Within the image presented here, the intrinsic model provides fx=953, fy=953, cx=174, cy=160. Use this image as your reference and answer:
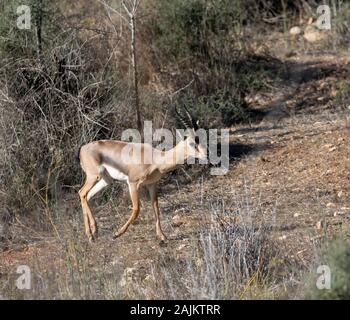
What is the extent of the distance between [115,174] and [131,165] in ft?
0.94

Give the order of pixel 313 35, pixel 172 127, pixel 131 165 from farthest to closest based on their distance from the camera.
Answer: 1. pixel 313 35
2. pixel 172 127
3. pixel 131 165

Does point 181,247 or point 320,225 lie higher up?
point 320,225

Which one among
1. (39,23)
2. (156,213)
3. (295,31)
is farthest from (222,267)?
(295,31)

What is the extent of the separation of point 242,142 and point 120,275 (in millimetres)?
4981

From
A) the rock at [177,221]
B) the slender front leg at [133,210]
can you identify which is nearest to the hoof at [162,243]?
the slender front leg at [133,210]

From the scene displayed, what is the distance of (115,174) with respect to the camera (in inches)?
428

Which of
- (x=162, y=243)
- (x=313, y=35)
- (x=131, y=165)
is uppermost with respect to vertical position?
(x=313, y=35)

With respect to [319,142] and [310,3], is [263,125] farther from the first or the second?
[310,3]

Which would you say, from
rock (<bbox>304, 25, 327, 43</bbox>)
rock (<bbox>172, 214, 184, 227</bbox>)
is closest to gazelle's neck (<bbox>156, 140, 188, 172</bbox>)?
rock (<bbox>172, 214, 184, 227</bbox>)

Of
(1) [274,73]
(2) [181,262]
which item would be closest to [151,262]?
(2) [181,262]

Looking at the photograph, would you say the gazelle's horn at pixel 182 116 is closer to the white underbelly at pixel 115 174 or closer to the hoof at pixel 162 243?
the white underbelly at pixel 115 174

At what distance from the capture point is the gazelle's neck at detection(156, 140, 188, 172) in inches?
413

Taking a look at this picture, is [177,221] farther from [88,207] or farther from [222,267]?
[222,267]

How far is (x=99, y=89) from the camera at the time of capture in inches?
485
